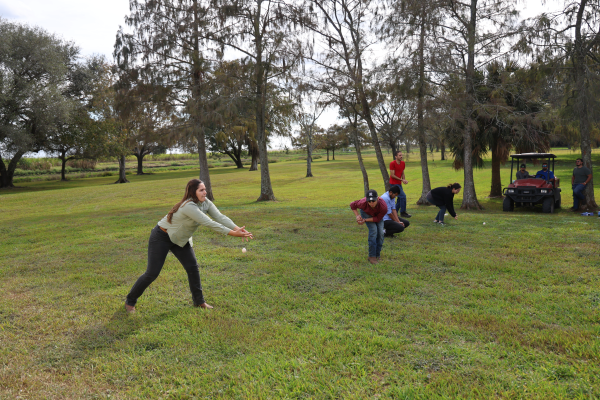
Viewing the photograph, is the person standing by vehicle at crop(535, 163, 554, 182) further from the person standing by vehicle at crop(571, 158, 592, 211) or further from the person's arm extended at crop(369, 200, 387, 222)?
the person's arm extended at crop(369, 200, 387, 222)

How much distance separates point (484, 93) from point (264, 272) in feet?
45.9

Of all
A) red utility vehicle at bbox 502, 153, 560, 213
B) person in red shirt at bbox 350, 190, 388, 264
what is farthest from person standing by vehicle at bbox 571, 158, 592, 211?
person in red shirt at bbox 350, 190, 388, 264

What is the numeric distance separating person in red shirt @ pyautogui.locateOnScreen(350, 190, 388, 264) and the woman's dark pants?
3110 mm

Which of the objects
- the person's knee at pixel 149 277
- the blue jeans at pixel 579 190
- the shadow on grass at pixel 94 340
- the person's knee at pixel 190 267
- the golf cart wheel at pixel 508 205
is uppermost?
the blue jeans at pixel 579 190

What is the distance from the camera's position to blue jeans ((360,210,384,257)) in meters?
7.38

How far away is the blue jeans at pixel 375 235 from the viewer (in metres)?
7.38

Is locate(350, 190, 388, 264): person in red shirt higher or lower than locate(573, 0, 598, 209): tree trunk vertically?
lower

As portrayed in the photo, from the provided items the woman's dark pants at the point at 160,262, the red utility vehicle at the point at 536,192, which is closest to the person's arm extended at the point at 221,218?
the woman's dark pants at the point at 160,262

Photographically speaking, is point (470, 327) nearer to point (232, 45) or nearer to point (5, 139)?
point (232, 45)

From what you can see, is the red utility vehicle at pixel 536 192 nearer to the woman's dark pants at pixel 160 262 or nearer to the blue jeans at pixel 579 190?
the blue jeans at pixel 579 190

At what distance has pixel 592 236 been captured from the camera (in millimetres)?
9711

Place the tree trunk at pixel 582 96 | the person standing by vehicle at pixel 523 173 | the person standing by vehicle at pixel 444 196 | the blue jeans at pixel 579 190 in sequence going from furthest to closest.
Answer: the person standing by vehicle at pixel 523 173 < the blue jeans at pixel 579 190 < the tree trunk at pixel 582 96 < the person standing by vehicle at pixel 444 196

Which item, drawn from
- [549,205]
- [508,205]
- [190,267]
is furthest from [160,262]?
[508,205]

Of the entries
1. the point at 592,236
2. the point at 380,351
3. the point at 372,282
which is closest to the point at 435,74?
the point at 592,236
